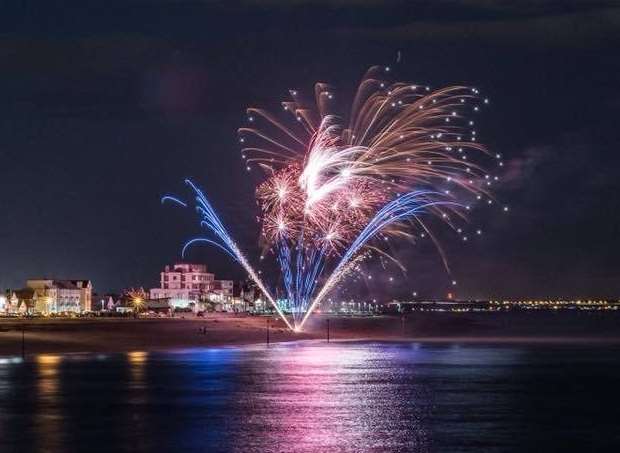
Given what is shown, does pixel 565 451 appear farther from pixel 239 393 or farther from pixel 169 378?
pixel 169 378

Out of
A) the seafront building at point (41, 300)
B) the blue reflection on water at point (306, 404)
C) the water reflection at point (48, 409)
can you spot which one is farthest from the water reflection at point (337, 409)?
the seafront building at point (41, 300)

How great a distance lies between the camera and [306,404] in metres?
32.3

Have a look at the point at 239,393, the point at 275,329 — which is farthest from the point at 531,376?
the point at 275,329

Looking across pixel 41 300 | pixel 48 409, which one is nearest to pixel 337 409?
pixel 48 409

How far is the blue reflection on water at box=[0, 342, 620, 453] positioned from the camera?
24.8m

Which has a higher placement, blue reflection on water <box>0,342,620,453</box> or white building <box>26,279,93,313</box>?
white building <box>26,279,93,313</box>

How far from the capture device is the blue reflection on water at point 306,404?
976 inches

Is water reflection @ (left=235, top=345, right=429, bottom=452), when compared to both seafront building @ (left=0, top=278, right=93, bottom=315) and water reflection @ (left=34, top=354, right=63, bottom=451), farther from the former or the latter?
seafront building @ (left=0, top=278, right=93, bottom=315)

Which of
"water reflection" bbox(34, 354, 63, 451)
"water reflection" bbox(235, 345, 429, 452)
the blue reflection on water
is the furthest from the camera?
"water reflection" bbox(34, 354, 63, 451)

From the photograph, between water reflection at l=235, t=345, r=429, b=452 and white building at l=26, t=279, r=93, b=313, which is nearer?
water reflection at l=235, t=345, r=429, b=452

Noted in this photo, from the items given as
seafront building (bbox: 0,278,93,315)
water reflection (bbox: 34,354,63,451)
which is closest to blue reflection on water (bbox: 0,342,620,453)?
water reflection (bbox: 34,354,63,451)

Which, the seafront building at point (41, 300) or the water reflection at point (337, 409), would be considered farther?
the seafront building at point (41, 300)

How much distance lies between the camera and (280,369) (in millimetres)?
47156

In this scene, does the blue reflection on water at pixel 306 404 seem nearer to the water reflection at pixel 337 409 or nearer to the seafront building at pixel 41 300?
the water reflection at pixel 337 409
